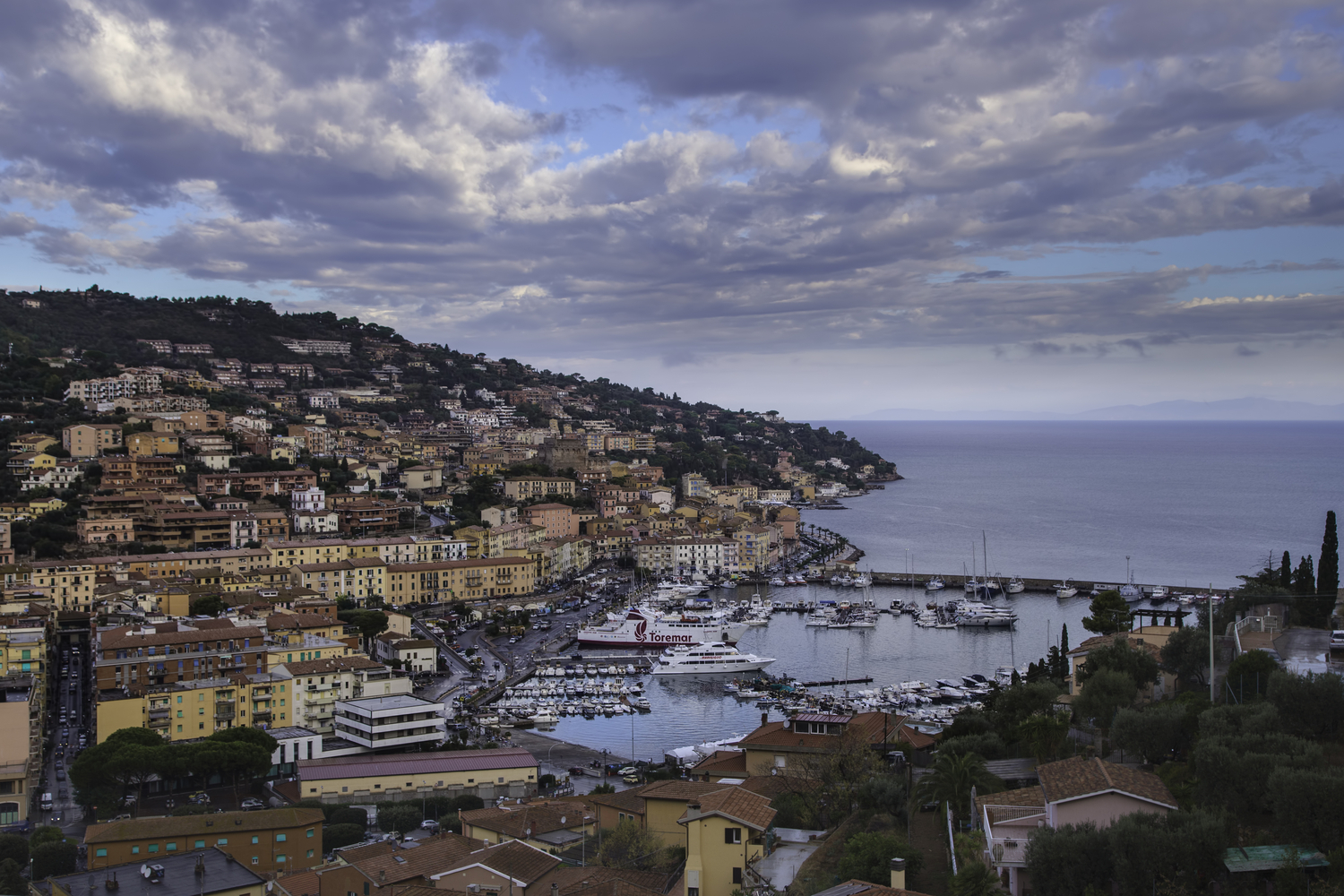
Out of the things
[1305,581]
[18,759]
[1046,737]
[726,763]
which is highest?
[1305,581]

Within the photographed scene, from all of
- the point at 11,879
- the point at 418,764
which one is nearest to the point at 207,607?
the point at 418,764

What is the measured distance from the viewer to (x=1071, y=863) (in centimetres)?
695

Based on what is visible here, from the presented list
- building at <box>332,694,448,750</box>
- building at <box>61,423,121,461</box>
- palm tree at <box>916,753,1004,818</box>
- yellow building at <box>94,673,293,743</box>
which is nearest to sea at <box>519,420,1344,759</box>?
building at <box>332,694,448,750</box>

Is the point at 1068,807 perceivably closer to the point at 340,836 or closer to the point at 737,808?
the point at 737,808

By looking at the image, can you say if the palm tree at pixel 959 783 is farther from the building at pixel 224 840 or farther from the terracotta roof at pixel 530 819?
the building at pixel 224 840

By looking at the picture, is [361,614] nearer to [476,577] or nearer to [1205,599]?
[476,577]

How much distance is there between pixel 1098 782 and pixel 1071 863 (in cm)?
105

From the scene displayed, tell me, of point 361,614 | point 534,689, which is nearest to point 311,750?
point 534,689

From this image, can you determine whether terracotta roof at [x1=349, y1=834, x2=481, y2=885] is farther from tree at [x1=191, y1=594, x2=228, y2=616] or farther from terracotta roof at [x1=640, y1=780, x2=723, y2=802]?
tree at [x1=191, y1=594, x2=228, y2=616]

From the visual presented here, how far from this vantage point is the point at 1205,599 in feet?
98.8

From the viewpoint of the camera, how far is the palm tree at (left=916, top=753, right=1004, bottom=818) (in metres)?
9.60

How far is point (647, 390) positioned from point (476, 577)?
77469 millimetres

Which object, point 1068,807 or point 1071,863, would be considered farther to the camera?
point 1068,807

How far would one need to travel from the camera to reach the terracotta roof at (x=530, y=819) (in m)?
11.7
